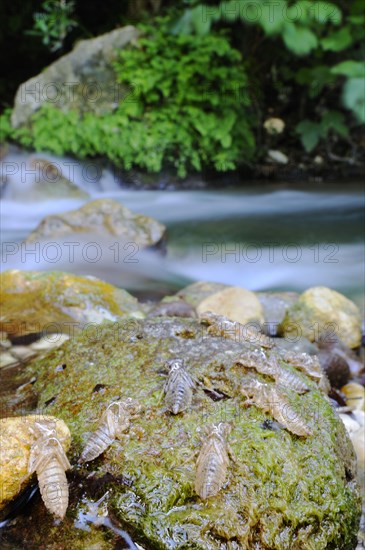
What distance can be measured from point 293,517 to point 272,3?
894 centimetres

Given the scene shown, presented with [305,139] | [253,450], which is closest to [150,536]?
[253,450]

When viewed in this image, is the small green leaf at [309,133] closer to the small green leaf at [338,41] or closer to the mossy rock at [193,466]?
the small green leaf at [338,41]

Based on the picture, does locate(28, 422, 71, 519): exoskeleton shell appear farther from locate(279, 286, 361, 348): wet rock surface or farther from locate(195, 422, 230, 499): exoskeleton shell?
locate(279, 286, 361, 348): wet rock surface

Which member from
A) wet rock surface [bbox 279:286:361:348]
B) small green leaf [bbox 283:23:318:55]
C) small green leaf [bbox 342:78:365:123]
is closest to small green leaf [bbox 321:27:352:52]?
small green leaf [bbox 283:23:318:55]

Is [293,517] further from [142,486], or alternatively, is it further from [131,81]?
[131,81]

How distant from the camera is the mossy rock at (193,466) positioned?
1.78m

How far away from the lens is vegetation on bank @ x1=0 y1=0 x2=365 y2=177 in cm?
930

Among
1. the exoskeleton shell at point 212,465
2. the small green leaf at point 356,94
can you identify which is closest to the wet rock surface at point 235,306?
the exoskeleton shell at point 212,465

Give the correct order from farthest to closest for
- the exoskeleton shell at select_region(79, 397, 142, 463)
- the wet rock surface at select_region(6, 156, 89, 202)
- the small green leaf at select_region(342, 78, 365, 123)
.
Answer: the small green leaf at select_region(342, 78, 365, 123) < the wet rock surface at select_region(6, 156, 89, 202) < the exoskeleton shell at select_region(79, 397, 142, 463)

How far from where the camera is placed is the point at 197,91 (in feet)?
32.3

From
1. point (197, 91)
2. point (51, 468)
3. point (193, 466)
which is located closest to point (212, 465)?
point (193, 466)

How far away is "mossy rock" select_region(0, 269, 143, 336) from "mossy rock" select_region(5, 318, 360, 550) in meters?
1.56

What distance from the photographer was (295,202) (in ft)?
31.3

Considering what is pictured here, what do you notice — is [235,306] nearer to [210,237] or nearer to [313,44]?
[210,237]
